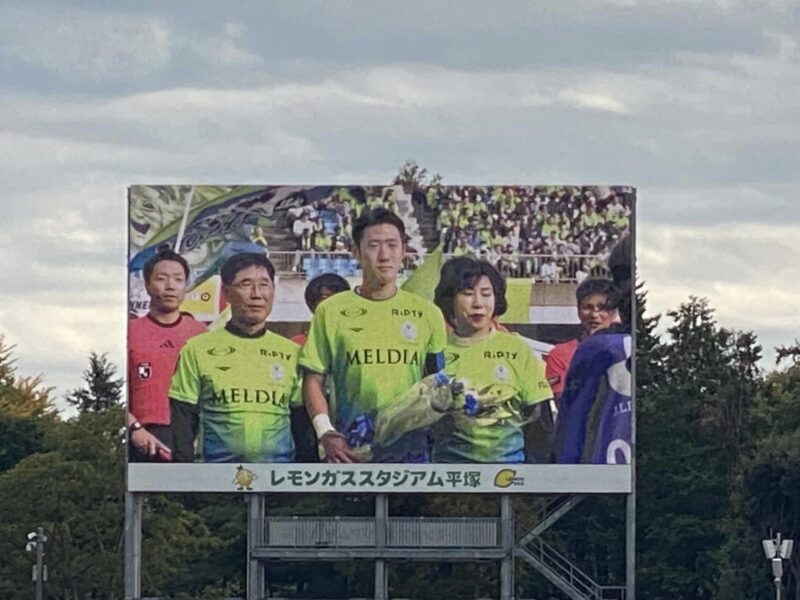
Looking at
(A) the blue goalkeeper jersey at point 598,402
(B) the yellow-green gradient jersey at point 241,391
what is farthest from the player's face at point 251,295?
(A) the blue goalkeeper jersey at point 598,402

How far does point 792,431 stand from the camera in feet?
246

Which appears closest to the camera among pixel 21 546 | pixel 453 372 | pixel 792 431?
pixel 453 372

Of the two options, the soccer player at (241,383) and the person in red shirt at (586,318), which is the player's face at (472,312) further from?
the soccer player at (241,383)

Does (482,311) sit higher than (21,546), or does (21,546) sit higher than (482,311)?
(482,311)

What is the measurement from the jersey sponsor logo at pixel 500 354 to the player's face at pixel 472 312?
50 centimetres

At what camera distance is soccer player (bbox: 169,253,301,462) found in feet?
160

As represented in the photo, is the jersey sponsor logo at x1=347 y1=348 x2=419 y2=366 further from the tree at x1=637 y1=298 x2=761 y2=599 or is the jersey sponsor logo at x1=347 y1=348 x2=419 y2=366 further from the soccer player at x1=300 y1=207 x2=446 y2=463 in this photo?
the tree at x1=637 y1=298 x2=761 y2=599

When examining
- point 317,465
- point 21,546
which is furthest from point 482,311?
point 21,546

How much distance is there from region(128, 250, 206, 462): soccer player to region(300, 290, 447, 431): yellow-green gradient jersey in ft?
9.09

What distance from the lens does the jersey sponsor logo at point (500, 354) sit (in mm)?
48812

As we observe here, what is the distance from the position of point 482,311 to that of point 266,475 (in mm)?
5990

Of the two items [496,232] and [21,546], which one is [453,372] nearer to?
[496,232]

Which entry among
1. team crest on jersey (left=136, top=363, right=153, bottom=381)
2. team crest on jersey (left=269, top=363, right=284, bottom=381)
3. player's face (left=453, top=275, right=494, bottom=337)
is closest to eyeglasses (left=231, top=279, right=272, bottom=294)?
team crest on jersey (left=269, top=363, right=284, bottom=381)

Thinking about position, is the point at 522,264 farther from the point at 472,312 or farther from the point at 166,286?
the point at 166,286
